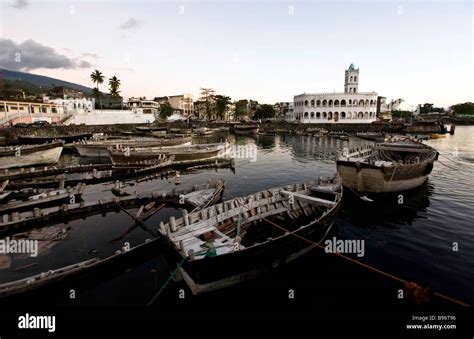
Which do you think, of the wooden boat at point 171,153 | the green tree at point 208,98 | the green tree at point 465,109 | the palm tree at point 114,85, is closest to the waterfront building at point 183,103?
the green tree at point 208,98

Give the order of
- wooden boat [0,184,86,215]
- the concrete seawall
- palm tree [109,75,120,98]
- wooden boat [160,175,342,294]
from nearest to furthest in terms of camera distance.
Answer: wooden boat [160,175,342,294]
wooden boat [0,184,86,215]
the concrete seawall
palm tree [109,75,120,98]

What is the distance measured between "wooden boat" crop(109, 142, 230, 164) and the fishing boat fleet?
361mm

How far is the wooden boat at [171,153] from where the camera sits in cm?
3638

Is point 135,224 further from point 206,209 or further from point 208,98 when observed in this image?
point 208,98

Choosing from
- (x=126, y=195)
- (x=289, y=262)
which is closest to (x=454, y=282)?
(x=289, y=262)

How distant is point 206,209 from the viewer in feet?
46.2

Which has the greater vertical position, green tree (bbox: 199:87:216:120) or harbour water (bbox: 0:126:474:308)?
green tree (bbox: 199:87:216:120)

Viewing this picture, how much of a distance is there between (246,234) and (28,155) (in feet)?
113

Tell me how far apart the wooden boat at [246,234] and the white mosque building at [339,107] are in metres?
95.8

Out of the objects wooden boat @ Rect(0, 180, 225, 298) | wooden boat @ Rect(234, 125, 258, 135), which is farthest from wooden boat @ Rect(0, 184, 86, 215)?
wooden boat @ Rect(234, 125, 258, 135)

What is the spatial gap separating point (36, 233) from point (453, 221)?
2844cm

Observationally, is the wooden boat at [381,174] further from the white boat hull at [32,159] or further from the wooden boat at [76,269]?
the white boat hull at [32,159]

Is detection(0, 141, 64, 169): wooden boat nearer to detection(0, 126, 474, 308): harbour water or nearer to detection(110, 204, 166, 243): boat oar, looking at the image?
detection(0, 126, 474, 308): harbour water

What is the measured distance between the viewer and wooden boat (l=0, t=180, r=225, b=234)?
54.1 feet
